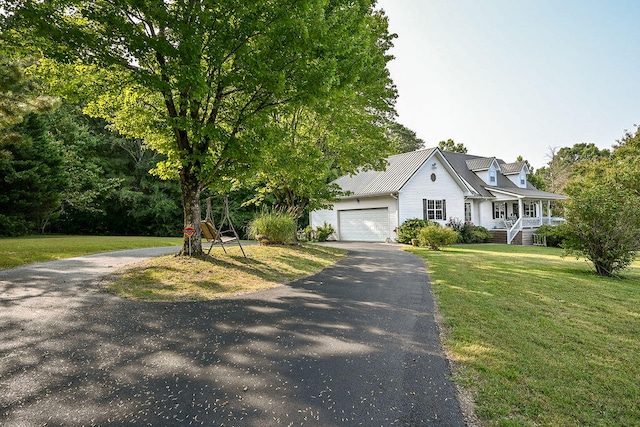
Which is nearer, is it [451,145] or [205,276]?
[205,276]

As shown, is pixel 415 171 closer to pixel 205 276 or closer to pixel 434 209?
pixel 434 209

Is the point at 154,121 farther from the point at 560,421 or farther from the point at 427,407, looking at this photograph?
the point at 560,421

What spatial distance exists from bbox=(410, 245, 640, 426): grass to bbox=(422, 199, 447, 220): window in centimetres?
1456

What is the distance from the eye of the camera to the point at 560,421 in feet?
9.00

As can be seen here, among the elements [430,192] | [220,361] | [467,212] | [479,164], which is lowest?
[220,361]

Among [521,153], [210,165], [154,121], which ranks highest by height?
[521,153]

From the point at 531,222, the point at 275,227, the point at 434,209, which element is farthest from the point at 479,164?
the point at 275,227

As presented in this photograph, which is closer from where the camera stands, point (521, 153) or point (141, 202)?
point (141, 202)

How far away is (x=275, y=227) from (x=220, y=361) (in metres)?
9.49

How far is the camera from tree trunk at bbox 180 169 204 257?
9.03 m

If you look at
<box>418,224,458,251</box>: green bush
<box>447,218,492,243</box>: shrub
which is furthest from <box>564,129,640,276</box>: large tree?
<box>447,218,492,243</box>: shrub

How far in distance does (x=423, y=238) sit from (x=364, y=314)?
12.5 metres

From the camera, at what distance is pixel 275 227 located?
43.0ft

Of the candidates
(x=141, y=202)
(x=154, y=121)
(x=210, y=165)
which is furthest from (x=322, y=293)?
(x=141, y=202)
